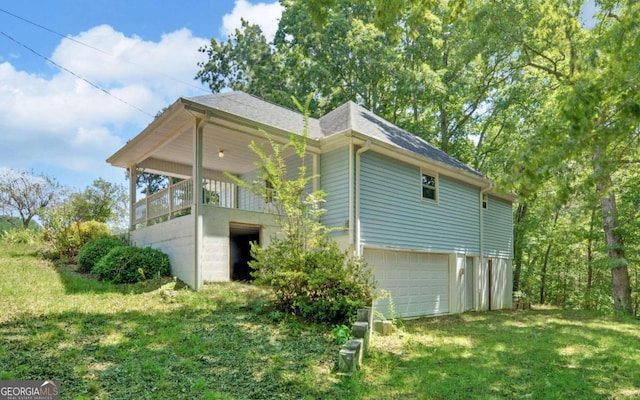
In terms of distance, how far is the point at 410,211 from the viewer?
11172 millimetres

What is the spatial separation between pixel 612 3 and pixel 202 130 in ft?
43.1

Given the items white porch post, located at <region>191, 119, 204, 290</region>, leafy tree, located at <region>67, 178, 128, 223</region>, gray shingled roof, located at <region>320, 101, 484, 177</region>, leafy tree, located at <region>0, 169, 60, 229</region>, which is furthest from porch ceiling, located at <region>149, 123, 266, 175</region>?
leafy tree, located at <region>0, 169, 60, 229</region>

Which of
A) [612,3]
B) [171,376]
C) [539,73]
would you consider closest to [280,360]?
[171,376]

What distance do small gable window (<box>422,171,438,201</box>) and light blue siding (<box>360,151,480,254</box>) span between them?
186 mm

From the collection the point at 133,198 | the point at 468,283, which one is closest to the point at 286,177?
the point at 133,198

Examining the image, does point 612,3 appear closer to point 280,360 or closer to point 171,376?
point 280,360

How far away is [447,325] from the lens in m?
10.1

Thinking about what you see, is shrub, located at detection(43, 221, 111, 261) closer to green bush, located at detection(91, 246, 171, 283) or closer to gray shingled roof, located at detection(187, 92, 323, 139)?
green bush, located at detection(91, 246, 171, 283)

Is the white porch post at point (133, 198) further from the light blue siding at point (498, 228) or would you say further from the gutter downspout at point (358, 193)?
the light blue siding at point (498, 228)

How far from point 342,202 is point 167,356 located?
5.69 meters

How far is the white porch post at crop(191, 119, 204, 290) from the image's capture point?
29.2ft

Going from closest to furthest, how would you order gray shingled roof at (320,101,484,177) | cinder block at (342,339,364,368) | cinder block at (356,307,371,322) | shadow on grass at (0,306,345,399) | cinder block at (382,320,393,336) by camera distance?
shadow on grass at (0,306,345,399)
cinder block at (342,339,364,368)
cinder block at (356,307,371,322)
cinder block at (382,320,393,336)
gray shingled roof at (320,101,484,177)

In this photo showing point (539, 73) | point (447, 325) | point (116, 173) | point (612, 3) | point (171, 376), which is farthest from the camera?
point (116, 173)

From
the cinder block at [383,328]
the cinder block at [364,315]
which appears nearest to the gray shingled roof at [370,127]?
the cinder block at [383,328]
